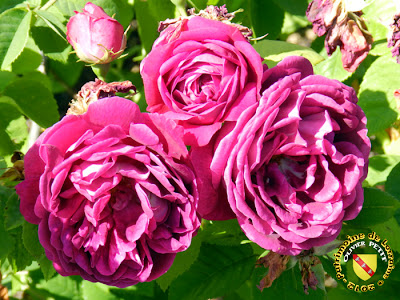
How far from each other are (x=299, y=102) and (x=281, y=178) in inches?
4.8

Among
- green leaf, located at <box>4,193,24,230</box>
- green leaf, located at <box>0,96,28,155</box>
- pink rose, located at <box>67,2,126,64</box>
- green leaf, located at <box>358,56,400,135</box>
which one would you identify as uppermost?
pink rose, located at <box>67,2,126,64</box>

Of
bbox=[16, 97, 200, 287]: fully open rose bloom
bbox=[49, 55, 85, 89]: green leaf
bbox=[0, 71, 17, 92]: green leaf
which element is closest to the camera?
bbox=[16, 97, 200, 287]: fully open rose bloom

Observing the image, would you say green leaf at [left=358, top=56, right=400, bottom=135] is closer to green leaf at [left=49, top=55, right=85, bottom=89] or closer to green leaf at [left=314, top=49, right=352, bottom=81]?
green leaf at [left=314, top=49, right=352, bottom=81]

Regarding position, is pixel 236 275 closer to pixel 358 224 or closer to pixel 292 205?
pixel 358 224

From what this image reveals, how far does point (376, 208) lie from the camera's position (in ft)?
2.98

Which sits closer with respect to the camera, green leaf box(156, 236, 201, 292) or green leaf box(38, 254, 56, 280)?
green leaf box(38, 254, 56, 280)

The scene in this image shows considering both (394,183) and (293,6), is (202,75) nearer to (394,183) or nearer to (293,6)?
(394,183)

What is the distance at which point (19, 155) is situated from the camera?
0.97 metres

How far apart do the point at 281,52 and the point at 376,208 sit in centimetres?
38

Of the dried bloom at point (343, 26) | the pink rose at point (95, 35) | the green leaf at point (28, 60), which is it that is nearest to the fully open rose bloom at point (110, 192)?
the pink rose at point (95, 35)

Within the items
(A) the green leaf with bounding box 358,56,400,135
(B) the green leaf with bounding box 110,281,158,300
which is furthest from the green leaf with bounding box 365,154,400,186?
(B) the green leaf with bounding box 110,281,158,300

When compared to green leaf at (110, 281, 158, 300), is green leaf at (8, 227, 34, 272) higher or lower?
higher

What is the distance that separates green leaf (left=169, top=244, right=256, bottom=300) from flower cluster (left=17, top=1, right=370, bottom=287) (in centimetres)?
39

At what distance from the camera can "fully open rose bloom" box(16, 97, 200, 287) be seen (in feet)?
2.27
